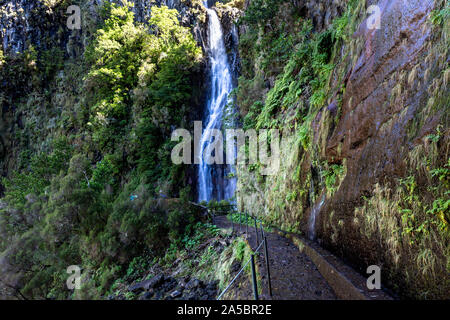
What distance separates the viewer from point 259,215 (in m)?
9.26

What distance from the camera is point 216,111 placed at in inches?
788

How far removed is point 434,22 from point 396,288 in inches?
142

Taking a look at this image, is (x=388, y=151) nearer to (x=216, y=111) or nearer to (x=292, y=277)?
(x=292, y=277)

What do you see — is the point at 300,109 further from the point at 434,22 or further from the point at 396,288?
the point at 396,288

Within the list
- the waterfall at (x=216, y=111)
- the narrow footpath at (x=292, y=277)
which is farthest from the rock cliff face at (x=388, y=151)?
the waterfall at (x=216, y=111)

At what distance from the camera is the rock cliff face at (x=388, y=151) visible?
265 cm

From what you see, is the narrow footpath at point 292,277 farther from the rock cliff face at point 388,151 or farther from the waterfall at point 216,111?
the waterfall at point 216,111

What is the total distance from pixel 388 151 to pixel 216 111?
17.5 metres

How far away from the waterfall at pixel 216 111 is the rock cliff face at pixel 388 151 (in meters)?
9.77

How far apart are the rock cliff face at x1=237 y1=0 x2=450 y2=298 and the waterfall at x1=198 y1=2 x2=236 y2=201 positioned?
32.0ft

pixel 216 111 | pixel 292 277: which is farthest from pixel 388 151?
pixel 216 111

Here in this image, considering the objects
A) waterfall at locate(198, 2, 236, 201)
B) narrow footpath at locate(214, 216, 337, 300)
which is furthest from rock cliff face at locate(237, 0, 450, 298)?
waterfall at locate(198, 2, 236, 201)

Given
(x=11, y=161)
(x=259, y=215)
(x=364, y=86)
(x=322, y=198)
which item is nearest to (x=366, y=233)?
(x=322, y=198)

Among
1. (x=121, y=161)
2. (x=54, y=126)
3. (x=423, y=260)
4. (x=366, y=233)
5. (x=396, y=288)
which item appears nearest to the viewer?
(x=423, y=260)
